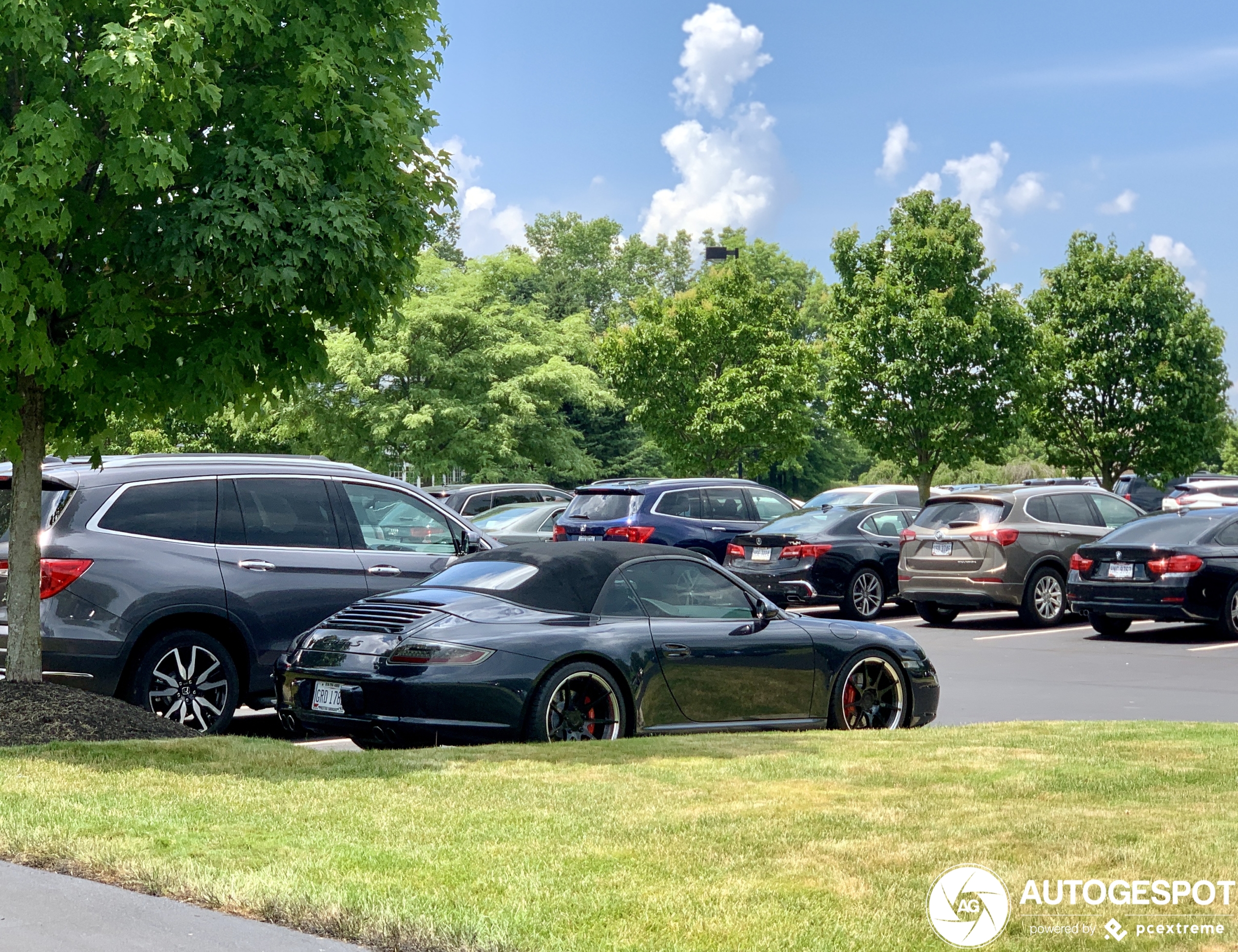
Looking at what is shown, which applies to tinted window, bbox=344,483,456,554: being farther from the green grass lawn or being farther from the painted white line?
the painted white line

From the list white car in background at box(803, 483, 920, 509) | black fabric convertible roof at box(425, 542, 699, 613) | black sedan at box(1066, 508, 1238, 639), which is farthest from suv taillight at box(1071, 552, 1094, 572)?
black fabric convertible roof at box(425, 542, 699, 613)

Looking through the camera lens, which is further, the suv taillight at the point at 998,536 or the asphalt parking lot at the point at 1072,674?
the suv taillight at the point at 998,536

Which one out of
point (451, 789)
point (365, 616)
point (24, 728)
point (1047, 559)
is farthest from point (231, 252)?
point (1047, 559)

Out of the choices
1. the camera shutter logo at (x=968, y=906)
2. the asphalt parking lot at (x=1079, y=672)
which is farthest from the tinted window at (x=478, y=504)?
the camera shutter logo at (x=968, y=906)

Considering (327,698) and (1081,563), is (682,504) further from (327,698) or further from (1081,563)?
(327,698)

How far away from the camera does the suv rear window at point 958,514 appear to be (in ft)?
64.4

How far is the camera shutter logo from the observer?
15.9ft

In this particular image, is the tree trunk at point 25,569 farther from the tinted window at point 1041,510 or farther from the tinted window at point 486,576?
the tinted window at point 1041,510

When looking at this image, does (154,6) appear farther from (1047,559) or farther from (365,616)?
(1047,559)

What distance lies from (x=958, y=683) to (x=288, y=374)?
696 cm

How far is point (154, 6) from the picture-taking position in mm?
8898

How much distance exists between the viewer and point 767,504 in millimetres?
23406

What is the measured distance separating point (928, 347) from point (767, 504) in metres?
10.9

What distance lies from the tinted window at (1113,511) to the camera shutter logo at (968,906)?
1588cm
